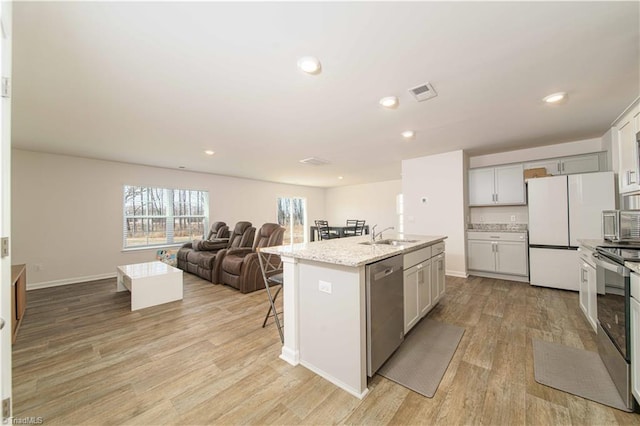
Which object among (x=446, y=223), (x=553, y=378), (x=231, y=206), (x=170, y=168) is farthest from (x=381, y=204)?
(x=553, y=378)

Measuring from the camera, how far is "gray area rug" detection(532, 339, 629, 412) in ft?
5.35

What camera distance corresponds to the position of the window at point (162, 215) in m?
5.37

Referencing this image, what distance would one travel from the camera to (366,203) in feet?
29.3

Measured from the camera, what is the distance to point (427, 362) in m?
2.00

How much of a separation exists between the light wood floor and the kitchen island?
104 millimetres

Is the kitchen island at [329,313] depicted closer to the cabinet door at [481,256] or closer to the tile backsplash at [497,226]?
the cabinet door at [481,256]

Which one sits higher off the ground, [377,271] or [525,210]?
[525,210]

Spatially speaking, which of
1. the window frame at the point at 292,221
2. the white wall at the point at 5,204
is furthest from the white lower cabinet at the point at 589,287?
the window frame at the point at 292,221

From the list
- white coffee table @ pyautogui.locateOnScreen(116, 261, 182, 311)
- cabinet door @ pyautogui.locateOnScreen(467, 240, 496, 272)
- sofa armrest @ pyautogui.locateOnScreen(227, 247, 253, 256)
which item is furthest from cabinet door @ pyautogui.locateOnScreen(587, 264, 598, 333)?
white coffee table @ pyautogui.locateOnScreen(116, 261, 182, 311)

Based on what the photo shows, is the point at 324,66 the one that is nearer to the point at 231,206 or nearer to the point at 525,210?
the point at 525,210

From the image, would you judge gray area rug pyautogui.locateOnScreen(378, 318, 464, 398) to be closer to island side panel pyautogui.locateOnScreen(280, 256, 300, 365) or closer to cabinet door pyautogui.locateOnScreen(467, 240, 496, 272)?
island side panel pyautogui.locateOnScreen(280, 256, 300, 365)

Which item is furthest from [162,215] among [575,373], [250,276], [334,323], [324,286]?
[575,373]

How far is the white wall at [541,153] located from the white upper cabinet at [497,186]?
1.18ft

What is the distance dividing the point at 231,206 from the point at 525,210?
269 inches
